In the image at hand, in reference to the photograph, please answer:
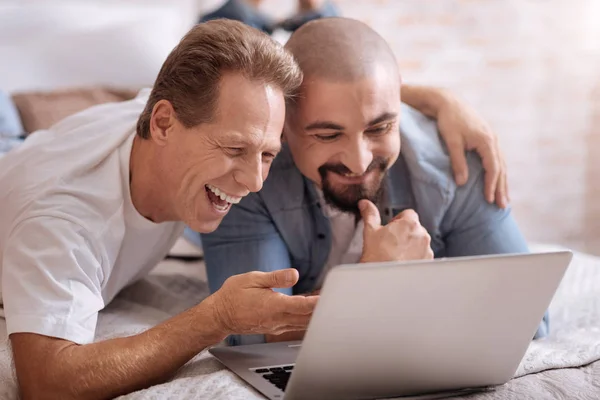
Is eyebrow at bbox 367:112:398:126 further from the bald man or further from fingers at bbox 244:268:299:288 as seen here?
fingers at bbox 244:268:299:288

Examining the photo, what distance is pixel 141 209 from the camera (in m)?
1.56

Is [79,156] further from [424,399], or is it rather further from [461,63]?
[461,63]

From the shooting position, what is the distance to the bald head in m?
1.55

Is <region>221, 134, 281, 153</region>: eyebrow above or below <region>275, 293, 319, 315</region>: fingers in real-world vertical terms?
above

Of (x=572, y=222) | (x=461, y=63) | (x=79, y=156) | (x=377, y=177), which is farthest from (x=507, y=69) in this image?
(x=79, y=156)

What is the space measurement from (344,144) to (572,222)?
2.76 meters

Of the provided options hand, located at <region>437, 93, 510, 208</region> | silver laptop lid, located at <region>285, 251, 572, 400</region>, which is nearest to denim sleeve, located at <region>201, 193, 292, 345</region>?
hand, located at <region>437, 93, 510, 208</region>

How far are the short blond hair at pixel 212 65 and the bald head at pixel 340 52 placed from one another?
4.2 inches

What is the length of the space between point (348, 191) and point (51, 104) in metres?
1.18

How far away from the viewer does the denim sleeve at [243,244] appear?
1.69 metres

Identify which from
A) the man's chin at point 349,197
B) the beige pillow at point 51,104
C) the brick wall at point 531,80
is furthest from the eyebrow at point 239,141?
the brick wall at point 531,80

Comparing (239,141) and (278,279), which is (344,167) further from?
(278,279)

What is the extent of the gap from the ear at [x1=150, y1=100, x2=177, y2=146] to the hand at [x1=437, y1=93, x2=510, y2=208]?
0.63 metres

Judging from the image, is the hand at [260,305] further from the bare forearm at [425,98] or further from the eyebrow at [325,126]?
the bare forearm at [425,98]
